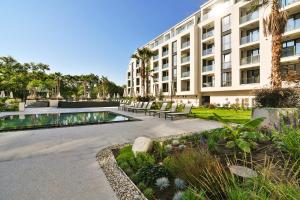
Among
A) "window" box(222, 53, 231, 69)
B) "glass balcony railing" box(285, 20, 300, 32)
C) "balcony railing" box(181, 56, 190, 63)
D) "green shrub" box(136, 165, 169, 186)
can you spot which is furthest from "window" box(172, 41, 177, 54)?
"green shrub" box(136, 165, 169, 186)

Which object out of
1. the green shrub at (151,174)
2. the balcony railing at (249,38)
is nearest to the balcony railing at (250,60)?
the balcony railing at (249,38)

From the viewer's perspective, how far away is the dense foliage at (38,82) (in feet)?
140

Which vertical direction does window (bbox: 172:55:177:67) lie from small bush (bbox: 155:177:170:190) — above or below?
above

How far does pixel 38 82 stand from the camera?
4428 centimetres

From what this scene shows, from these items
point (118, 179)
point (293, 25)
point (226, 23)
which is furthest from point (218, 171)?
point (226, 23)

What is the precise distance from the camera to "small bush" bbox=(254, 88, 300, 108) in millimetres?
8883

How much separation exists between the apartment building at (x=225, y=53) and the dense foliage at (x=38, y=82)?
2285 centimetres

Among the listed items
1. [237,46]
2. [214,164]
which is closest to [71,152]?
[214,164]

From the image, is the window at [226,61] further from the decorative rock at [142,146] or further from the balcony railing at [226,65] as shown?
the decorative rock at [142,146]

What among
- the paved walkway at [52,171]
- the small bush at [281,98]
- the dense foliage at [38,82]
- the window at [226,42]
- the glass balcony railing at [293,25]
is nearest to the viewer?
the paved walkway at [52,171]

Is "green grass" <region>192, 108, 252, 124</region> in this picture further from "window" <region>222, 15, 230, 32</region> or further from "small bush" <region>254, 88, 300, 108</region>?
"window" <region>222, 15, 230, 32</region>

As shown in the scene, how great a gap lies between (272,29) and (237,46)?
1700cm

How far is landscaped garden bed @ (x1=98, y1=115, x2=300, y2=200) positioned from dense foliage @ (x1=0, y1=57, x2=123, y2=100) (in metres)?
39.3

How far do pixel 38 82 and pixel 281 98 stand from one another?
47552 millimetres
